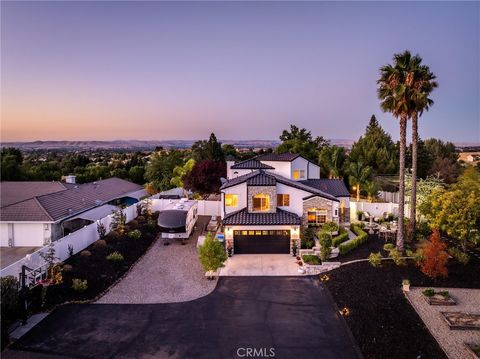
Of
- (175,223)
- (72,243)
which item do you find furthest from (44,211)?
(175,223)

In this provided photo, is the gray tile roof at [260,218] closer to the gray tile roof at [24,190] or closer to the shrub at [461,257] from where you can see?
the shrub at [461,257]

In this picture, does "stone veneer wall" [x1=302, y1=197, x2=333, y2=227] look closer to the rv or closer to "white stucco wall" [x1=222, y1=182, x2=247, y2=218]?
"white stucco wall" [x1=222, y1=182, x2=247, y2=218]

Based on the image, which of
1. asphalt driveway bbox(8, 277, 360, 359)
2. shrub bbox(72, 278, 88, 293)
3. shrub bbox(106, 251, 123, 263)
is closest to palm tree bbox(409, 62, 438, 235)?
asphalt driveway bbox(8, 277, 360, 359)
